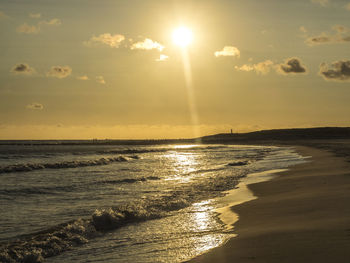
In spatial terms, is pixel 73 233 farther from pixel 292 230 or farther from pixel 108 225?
pixel 292 230

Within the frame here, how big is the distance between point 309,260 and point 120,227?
5.94 m

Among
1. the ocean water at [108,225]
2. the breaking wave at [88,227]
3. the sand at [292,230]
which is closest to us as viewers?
the sand at [292,230]

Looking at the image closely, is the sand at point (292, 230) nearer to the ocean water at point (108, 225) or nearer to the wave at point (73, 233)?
the ocean water at point (108, 225)

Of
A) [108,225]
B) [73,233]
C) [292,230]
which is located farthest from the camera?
[108,225]


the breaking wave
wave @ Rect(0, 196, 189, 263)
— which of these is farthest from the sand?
wave @ Rect(0, 196, 189, 263)

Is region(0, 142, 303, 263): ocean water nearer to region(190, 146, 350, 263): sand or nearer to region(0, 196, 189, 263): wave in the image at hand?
region(0, 196, 189, 263): wave

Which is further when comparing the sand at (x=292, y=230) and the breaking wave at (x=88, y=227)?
the breaking wave at (x=88, y=227)

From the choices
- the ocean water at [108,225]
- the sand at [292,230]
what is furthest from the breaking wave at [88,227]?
the sand at [292,230]

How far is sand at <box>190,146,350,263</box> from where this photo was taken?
662 centimetres

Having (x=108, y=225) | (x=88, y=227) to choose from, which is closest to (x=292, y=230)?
(x=108, y=225)

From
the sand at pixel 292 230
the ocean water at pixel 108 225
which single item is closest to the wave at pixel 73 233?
the ocean water at pixel 108 225

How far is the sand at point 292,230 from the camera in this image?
6.62 metres

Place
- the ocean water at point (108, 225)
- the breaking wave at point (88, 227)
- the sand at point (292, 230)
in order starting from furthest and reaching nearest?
the breaking wave at point (88, 227)
the ocean water at point (108, 225)
the sand at point (292, 230)

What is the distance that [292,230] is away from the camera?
8.38 metres
